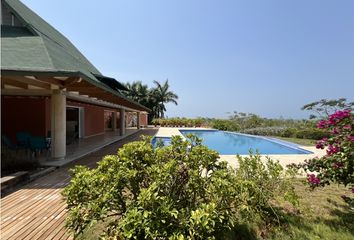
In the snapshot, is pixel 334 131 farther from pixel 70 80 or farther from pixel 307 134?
pixel 307 134

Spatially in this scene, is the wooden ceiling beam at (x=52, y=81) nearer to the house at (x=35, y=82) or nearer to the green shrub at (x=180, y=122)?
the house at (x=35, y=82)

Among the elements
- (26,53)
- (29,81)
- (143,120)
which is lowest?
(143,120)

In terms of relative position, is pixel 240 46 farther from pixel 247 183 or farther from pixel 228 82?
pixel 247 183

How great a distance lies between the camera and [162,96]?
44.9 m

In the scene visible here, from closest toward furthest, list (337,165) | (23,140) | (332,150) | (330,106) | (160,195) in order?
1. (160,195)
2. (337,165)
3. (332,150)
4. (330,106)
5. (23,140)

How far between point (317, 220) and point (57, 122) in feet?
27.3

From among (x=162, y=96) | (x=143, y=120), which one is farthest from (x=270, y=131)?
(x=162, y=96)

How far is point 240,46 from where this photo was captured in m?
29.2

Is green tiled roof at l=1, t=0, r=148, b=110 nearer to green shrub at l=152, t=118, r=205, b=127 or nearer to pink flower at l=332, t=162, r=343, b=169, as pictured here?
pink flower at l=332, t=162, r=343, b=169

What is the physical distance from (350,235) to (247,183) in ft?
6.97

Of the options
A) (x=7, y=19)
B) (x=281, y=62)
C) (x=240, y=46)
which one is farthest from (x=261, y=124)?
(x=7, y=19)

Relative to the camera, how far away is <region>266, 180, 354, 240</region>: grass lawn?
12.5 ft

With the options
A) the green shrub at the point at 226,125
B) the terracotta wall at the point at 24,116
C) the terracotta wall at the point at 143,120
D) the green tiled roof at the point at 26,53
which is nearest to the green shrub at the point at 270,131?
the green shrub at the point at 226,125

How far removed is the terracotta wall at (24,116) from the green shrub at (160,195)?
35.3 ft
